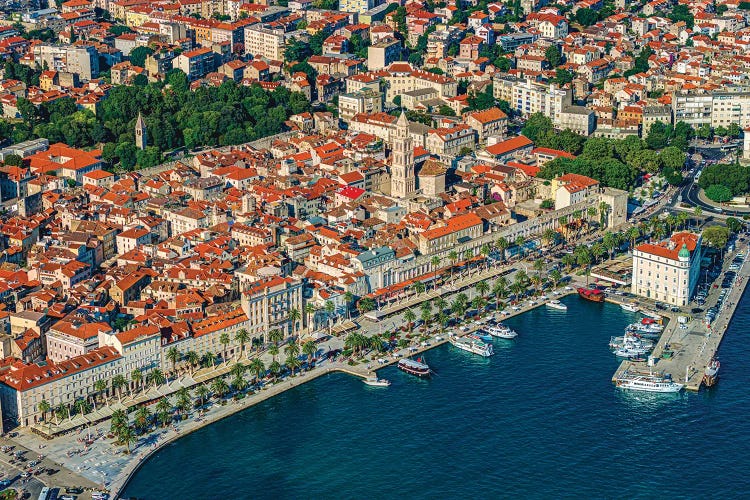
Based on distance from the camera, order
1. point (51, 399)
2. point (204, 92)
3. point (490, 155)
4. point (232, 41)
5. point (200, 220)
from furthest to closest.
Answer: point (232, 41), point (204, 92), point (490, 155), point (200, 220), point (51, 399)

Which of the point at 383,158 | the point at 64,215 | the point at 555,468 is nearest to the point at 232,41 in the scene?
the point at 383,158

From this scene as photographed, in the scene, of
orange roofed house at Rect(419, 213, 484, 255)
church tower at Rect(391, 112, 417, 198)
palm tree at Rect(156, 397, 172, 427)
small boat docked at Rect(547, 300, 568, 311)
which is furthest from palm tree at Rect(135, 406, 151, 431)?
church tower at Rect(391, 112, 417, 198)

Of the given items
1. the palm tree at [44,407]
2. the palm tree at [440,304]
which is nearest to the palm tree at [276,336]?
the palm tree at [440,304]

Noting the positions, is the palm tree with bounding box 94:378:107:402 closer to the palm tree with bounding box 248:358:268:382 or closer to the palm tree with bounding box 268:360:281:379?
the palm tree with bounding box 248:358:268:382

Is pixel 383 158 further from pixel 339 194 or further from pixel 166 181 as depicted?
pixel 166 181

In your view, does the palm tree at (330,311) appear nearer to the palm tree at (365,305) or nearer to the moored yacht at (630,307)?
the palm tree at (365,305)
